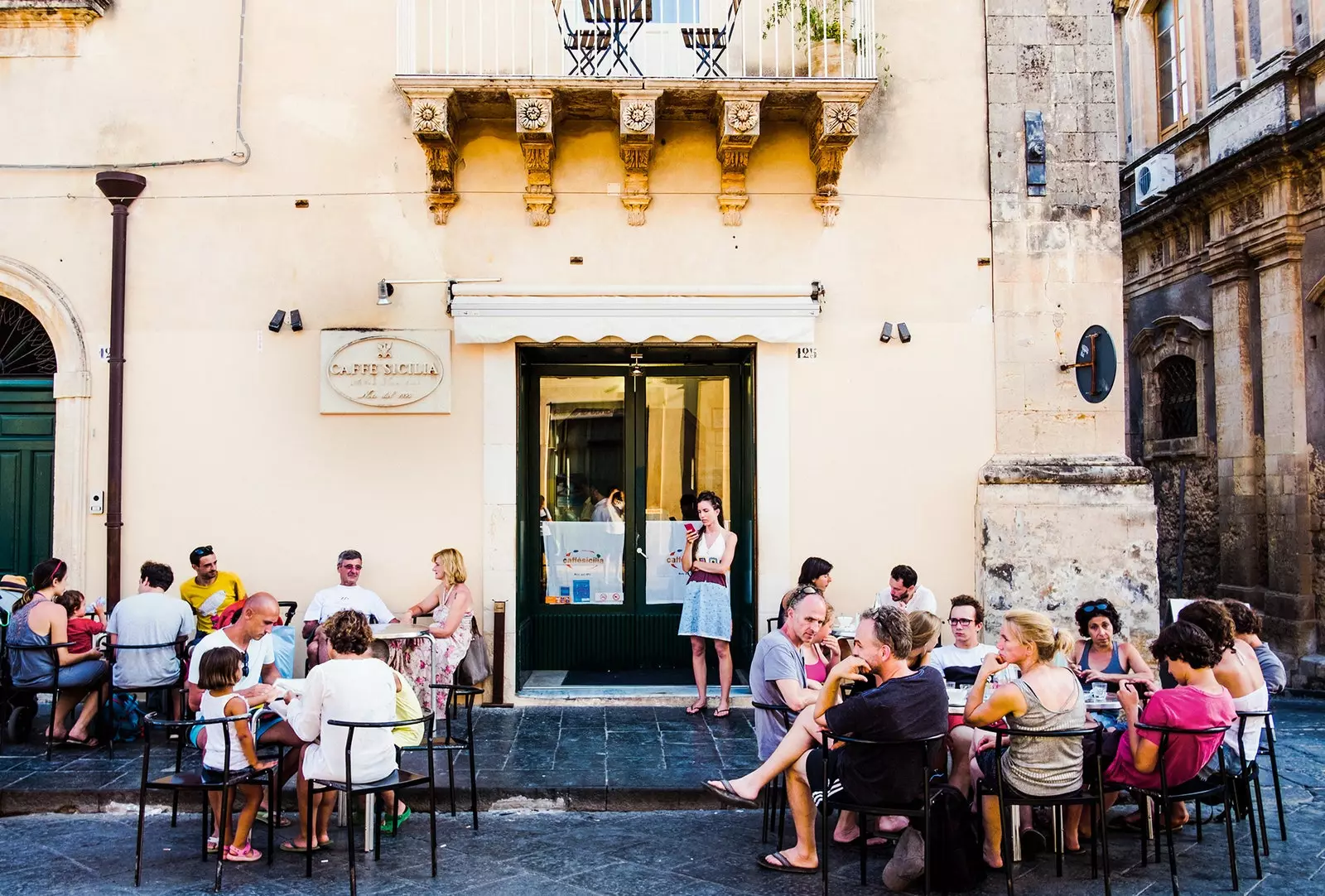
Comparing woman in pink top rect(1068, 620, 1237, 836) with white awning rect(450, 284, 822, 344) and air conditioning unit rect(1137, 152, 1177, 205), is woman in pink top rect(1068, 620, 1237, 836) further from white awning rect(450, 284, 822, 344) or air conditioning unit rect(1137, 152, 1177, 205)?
air conditioning unit rect(1137, 152, 1177, 205)

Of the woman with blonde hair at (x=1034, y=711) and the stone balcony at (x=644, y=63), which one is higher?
the stone balcony at (x=644, y=63)

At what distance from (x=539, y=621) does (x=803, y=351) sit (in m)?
3.18

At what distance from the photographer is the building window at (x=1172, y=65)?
13.6 metres

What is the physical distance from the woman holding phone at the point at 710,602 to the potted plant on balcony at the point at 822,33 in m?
3.48

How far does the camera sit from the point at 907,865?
4488 mm

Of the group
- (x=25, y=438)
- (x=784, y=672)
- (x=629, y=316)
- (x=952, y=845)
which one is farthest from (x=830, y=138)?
(x=25, y=438)

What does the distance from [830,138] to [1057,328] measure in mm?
2343

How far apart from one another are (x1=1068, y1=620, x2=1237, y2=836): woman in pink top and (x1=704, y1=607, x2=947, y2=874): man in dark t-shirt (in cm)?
96

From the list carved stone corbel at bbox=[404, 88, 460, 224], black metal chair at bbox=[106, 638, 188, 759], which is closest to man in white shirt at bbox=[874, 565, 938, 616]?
carved stone corbel at bbox=[404, 88, 460, 224]

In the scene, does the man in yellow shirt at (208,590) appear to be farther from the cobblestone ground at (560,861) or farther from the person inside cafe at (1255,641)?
the person inside cafe at (1255,641)

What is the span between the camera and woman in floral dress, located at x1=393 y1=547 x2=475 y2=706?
23.0 feet

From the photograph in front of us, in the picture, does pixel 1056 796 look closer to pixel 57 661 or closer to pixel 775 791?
pixel 775 791

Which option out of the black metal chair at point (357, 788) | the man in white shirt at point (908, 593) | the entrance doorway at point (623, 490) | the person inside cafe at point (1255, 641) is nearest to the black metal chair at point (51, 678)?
the black metal chair at point (357, 788)

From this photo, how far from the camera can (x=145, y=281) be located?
8023 millimetres
